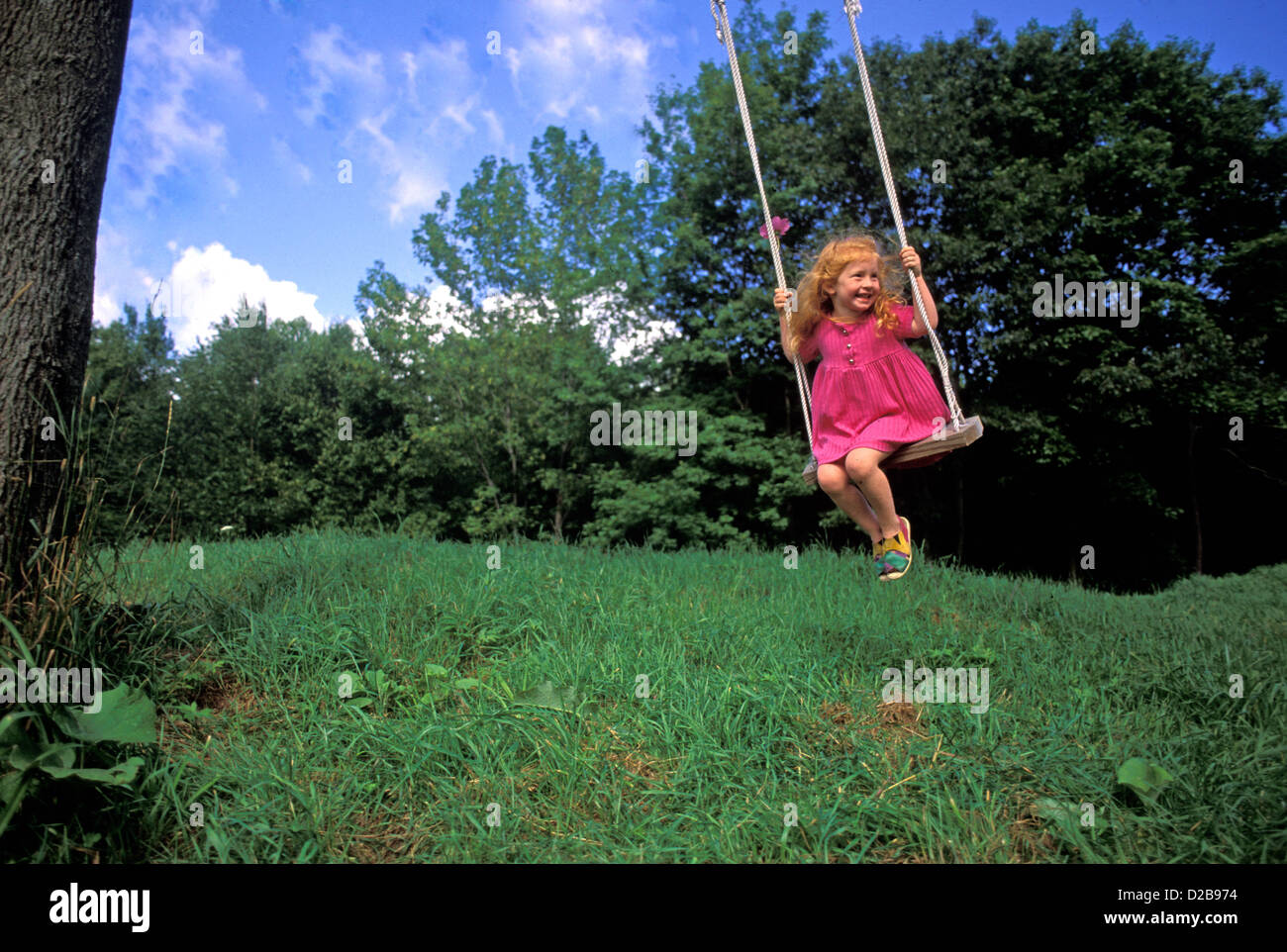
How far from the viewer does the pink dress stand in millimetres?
4160

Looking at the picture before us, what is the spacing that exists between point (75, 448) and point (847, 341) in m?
4.02

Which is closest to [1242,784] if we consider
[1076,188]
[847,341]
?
[847,341]

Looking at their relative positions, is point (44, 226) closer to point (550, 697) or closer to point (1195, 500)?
point (550, 697)

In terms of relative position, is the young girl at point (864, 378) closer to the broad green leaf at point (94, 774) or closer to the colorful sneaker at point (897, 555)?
the colorful sneaker at point (897, 555)

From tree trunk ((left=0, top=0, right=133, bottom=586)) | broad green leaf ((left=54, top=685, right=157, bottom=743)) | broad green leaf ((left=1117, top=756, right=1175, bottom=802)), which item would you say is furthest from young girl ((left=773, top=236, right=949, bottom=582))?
tree trunk ((left=0, top=0, right=133, bottom=586))

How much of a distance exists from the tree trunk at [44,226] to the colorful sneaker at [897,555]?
412cm

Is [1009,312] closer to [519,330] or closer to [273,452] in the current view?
[519,330]

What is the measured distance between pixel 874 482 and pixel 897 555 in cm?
45

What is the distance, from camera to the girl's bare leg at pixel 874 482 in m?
4.08

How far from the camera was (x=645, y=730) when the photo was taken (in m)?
3.85

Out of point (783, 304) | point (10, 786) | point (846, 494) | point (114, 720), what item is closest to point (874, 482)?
point (846, 494)

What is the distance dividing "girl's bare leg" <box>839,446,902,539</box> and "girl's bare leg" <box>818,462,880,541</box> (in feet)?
0.18

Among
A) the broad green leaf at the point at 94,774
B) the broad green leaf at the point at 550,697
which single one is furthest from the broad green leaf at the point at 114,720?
the broad green leaf at the point at 550,697
